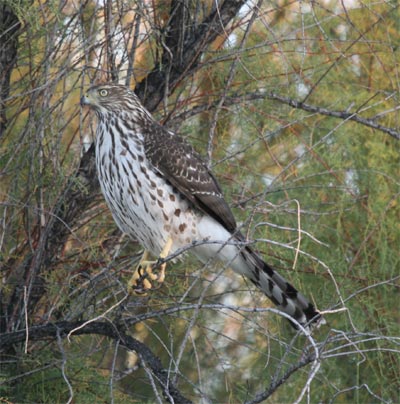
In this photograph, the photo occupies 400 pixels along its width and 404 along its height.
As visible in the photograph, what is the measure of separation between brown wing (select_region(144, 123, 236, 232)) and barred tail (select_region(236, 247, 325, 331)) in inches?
7.5

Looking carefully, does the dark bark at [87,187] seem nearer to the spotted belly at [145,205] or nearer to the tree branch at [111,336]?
the spotted belly at [145,205]

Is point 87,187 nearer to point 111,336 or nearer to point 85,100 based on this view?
point 85,100

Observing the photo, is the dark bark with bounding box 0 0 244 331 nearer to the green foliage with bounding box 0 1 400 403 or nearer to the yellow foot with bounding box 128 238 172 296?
the green foliage with bounding box 0 1 400 403

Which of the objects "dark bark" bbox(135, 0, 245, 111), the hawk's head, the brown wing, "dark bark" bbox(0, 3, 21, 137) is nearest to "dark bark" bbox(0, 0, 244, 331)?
"dark bark" bbox(135, 0, 245, 111)

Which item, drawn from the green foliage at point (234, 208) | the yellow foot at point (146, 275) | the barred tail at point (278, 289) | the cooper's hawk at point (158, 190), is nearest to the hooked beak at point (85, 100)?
the cooper's hawk at point (158, 190)

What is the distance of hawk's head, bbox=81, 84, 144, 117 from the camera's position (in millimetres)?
4238

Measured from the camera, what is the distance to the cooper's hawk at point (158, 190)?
13.4 feet

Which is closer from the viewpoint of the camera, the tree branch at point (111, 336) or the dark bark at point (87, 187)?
the tree branch at point (111, 336)

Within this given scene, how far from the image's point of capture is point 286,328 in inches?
223

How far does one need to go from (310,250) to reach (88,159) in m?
1.84

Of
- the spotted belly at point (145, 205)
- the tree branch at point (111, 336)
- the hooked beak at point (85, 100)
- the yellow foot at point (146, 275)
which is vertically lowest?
the tree branch at point (111, 336)

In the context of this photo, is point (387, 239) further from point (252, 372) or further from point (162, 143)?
point (162, 143)

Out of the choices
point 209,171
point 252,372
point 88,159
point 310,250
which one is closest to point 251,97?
point 209,171

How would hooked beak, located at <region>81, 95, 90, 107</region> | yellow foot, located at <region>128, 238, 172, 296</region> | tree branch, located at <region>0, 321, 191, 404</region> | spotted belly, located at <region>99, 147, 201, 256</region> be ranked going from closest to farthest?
tree branch, located at <region>0, 321, 191, 404</region> < yellow foot, located at <region>128, 238, 172, 296</region> < spotted belly, located at <region>99, 147, 201, 256</region> < hooked beak, located at <region>81, 95, 90, 107</region>
